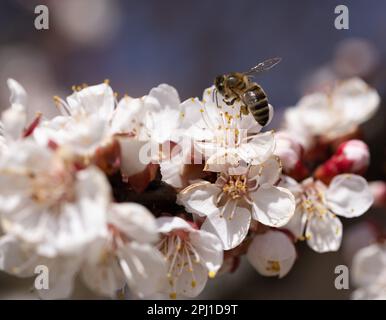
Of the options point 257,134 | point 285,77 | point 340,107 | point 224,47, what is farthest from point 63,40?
point 257,134

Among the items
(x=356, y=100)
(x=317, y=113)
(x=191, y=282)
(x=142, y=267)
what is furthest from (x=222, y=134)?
(x=356, y=100)

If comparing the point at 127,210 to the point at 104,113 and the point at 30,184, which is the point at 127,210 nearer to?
the point at 30,184

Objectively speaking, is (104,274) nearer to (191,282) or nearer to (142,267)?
(142,267)

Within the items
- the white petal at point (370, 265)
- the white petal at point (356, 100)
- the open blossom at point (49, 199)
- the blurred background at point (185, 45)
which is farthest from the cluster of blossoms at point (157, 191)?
the blurred background at point (185, 45)

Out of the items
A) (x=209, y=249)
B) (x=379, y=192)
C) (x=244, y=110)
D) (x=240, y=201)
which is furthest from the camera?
(x=379, y=192)

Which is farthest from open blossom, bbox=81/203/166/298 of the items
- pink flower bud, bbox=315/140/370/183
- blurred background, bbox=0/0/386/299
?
blurred background, bbox=0/0/386/299

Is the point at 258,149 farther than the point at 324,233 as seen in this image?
No

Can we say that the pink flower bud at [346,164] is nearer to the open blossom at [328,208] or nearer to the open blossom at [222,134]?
the open blossom at [328,208]
